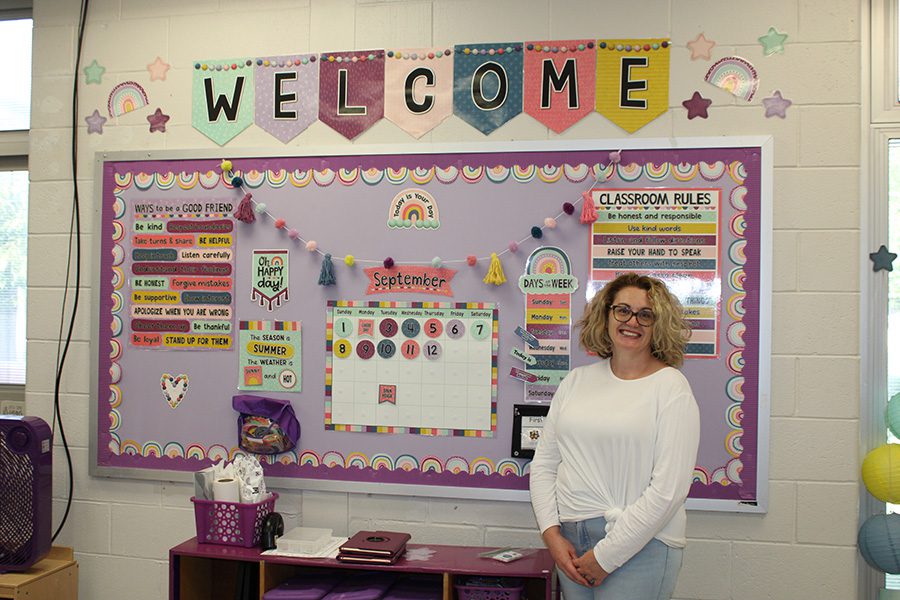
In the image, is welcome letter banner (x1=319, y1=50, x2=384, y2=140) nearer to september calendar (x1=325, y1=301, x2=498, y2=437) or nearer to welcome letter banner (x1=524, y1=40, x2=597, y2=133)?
welcome letter banner (x1=524, y1=40, x2=597, y2=133)

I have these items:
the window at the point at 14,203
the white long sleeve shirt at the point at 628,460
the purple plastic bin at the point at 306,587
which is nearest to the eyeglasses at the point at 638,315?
the white long sleeve shirt at the point at 628,460

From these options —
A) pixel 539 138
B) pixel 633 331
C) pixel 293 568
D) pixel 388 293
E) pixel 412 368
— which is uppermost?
pixel 539 138

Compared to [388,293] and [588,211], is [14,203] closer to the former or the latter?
[388,293]

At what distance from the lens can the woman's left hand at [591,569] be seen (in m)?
1.87

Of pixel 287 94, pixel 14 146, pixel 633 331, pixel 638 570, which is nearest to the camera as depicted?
pixel 638 570

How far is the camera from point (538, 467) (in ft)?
6.85

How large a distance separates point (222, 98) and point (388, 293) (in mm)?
957

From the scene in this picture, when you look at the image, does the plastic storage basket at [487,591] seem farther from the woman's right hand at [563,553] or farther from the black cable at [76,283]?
the black cable at [76,283]

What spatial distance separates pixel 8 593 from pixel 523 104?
2328mm

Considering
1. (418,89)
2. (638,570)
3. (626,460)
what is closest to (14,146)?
(418,89)

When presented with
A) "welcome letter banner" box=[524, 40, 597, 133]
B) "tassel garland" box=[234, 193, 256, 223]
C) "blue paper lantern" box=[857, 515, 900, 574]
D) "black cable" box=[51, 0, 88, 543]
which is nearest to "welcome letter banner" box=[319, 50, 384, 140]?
"tassel garland" box=[234, 193, 256, 223]

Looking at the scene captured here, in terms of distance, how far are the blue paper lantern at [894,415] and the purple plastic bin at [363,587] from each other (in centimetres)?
160

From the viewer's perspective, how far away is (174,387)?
2705mm

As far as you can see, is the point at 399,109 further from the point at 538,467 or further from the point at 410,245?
the point at 538,467
